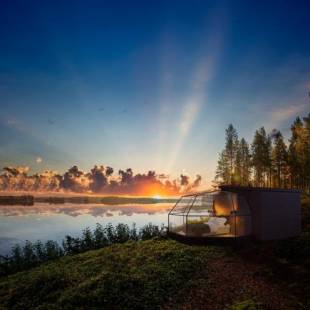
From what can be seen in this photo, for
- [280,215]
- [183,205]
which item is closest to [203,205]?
[183,205]

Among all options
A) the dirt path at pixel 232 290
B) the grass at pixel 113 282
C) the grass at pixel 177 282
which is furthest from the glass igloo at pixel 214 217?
the dirt path at pixel 232 290

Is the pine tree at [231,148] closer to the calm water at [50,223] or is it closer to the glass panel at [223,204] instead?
the calm water at [50,223]

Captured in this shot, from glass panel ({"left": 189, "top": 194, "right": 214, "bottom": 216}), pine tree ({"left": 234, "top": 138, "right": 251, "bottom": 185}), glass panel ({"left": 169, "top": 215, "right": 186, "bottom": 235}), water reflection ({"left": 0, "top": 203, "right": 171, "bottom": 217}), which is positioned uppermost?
pine tree ({"left": 234, "top": 138, "right": 251, "bottom": 185})

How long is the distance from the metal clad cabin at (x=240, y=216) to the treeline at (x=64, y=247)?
12.6ft

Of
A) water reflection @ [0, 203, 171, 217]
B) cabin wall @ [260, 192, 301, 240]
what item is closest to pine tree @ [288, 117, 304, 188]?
cabin wall @ [260, 192, 301, 240]

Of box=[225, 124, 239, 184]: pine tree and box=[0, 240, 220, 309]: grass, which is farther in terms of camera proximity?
box=[225, 124, 239, 184]: pine tree

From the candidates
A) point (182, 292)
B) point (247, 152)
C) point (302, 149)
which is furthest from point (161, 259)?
point (247, 152)

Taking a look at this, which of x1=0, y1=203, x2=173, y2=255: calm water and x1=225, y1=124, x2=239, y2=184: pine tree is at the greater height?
x1=225, y1=124, x2=239, y2=184: pine tree

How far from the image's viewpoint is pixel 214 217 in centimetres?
1953

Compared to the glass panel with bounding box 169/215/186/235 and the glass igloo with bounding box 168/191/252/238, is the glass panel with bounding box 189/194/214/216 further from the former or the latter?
the glass panel with bounding box 169/215/186/235

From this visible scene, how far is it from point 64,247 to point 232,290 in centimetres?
1403

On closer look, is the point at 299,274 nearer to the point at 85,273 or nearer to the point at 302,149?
the point at 85,273

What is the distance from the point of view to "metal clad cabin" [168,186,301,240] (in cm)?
1875

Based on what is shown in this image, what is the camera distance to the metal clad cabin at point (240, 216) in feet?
61.5
